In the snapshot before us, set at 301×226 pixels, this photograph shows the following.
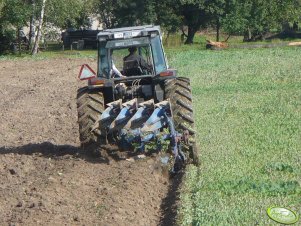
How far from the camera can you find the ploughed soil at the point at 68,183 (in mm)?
7113

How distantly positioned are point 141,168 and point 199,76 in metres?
13.6

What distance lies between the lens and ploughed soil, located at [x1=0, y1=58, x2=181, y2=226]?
711cm

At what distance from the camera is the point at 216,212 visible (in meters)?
6.83

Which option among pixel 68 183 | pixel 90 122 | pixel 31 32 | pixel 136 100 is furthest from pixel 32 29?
pixel 68 183

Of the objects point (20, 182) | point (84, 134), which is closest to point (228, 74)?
point (84, 134)

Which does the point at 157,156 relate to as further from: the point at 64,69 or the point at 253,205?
the point at 64,69

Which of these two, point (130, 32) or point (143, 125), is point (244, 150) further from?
point (130, 32)

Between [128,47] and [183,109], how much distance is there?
1688 millimetres

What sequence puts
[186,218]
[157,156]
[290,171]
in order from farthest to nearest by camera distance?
1. [157,156]
2. [290,171]
3. [186,218]

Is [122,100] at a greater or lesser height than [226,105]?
greater

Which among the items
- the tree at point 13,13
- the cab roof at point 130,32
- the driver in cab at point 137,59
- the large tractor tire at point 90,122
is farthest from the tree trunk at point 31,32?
the large tractor tire at point 90,122

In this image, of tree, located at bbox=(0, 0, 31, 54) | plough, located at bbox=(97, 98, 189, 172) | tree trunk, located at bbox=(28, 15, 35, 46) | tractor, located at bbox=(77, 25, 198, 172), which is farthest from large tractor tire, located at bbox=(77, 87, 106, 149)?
tree trunk, located at bbox=(28, 15, 35, 46)

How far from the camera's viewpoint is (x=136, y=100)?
9.72m

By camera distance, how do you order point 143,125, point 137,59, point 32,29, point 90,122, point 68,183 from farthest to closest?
point 32,29, point 137,59, point 90,122, point 143,125, point 68,183
